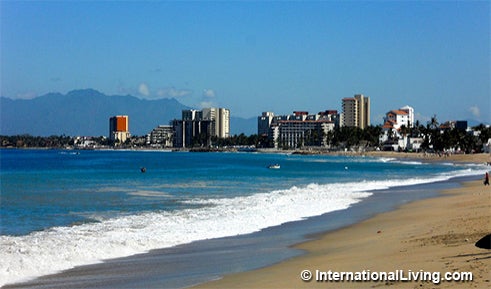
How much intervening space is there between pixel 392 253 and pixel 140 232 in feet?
26.5

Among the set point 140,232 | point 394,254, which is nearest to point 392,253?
point 394,254

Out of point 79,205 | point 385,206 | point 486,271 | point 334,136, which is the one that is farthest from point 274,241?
point 334,136

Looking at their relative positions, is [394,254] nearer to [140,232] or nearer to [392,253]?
[392,253]

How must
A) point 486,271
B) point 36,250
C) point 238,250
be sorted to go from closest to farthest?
1. point 486,271
2. point 36,250
3. point 238,250

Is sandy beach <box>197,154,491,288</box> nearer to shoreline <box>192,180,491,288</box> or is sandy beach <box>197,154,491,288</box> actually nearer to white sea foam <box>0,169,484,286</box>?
shoreline <box>192,180,491,288</box>

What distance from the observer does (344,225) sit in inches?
800

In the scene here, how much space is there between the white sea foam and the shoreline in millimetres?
3423

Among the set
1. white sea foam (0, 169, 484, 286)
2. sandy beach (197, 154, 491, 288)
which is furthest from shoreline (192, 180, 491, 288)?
white sea foam (0, 169, 484, 286)

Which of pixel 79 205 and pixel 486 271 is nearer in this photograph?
pixel 486 271

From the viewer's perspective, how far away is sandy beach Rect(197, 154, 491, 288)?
995 centimetres

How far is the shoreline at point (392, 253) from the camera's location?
33.2 ft

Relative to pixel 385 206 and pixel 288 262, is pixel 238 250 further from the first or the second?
pixel 385 206

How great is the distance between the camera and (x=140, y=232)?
18266 millimetres

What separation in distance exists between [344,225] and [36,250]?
9992mm
